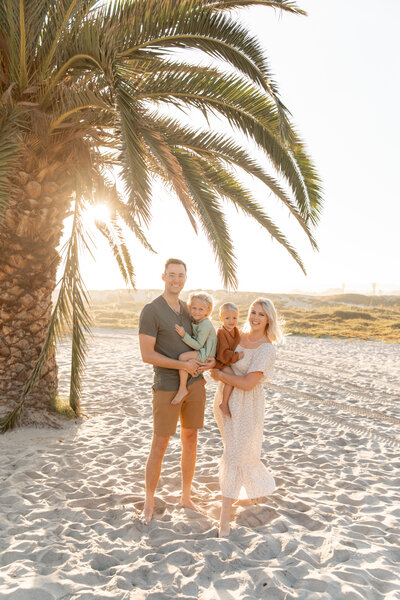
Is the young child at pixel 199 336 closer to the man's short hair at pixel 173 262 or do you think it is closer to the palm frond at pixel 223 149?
the man's short hair at pixel 173 262

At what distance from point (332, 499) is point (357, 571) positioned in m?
1.15

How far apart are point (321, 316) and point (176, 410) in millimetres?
35401

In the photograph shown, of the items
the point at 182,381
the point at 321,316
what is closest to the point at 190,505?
the point at 182,381

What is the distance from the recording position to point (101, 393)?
7.73 meters

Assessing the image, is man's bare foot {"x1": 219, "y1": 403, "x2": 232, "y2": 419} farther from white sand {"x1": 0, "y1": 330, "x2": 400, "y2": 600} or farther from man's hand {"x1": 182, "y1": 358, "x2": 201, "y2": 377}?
white sand {"x1": 0, "y1": 330, "x2": 400, "y2": 600}

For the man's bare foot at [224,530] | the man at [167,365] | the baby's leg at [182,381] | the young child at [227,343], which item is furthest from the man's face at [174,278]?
the man's bare foot at [224,530]

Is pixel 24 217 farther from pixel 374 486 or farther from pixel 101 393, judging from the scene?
pixel 374 486

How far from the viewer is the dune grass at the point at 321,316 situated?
79.4 feet

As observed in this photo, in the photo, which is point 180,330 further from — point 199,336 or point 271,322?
point 271,322

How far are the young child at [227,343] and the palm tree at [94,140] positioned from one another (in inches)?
40.2

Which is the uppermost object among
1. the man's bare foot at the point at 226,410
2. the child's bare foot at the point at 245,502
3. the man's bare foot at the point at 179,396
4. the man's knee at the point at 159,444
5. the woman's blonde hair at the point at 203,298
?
the woman's blonde hair at the point at 203,298

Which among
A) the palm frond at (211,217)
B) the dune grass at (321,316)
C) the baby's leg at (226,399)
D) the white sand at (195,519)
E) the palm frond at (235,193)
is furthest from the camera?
the dune grass at (321,316)

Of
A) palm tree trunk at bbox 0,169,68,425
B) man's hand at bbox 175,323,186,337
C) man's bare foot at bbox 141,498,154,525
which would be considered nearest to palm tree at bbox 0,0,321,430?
palm tree trunk at bbox 0,169,68,425

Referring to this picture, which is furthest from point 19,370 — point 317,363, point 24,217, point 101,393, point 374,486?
point 317,363
